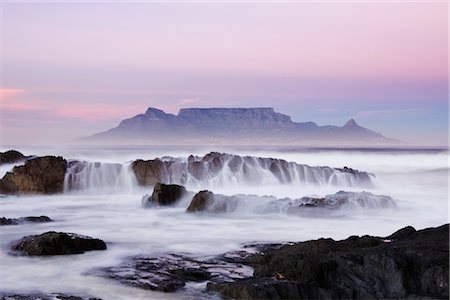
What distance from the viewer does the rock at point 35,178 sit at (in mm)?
20547

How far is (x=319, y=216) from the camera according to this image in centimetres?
1427

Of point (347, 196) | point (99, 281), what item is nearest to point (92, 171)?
point (347, 196)

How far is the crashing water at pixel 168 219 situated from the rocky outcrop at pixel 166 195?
0.31 meters

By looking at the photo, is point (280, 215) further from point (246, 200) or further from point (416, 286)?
point (416, 286)

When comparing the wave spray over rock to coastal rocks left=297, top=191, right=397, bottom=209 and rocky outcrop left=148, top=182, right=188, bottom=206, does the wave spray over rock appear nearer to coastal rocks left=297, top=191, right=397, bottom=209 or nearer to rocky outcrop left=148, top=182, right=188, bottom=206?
rocky outcrop left=148, top=182, right=188, bottom=206

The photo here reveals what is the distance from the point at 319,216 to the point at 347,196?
1791 mm

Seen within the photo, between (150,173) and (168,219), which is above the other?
(150,173)

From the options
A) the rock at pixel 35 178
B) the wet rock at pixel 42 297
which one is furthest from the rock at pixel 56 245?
the rock at pixel 35 178

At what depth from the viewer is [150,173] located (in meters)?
23.0

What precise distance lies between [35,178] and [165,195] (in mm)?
7005

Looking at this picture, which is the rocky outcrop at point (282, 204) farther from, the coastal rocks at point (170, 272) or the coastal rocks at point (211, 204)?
the coastal rocks at point (170, 272)

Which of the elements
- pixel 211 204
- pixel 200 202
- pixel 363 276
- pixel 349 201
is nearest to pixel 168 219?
pixel 200 202

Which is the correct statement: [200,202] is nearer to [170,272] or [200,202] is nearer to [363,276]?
[170,272]

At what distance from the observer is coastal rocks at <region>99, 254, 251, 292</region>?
715 cm
